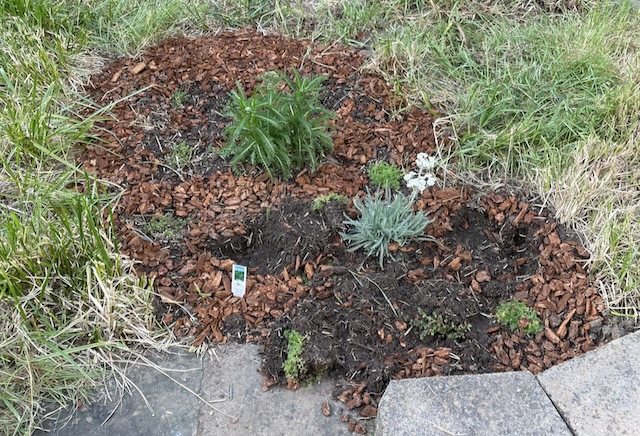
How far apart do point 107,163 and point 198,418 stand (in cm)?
138

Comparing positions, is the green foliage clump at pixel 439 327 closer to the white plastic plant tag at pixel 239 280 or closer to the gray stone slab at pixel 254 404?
the gray stone slab at pixel 254 404

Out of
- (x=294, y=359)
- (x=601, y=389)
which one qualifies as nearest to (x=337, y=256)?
(x=294, y=359)

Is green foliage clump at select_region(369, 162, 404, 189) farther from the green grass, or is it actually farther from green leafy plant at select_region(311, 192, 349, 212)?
the green grass

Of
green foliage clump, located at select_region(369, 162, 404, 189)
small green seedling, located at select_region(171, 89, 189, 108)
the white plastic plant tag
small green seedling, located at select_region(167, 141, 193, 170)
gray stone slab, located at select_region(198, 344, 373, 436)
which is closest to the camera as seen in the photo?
gray stone slab, located at select_region(198, 344, 373, 436)

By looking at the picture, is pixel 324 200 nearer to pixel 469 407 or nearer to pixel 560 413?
pixel 469 407

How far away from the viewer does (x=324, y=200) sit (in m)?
2.74

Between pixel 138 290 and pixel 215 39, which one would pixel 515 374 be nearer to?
pixel 138 290

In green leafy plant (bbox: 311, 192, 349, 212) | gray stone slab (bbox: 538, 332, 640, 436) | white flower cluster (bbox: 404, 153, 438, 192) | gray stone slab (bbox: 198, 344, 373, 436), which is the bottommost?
gray stone slab (bbox: 198, 344, 373, 436)

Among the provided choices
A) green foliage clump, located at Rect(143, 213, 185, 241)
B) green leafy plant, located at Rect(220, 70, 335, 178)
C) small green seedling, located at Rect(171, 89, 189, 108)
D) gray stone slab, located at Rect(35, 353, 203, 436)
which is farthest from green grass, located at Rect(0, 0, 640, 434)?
green leafy plant, located at Rect(220, 70, 335, 178)

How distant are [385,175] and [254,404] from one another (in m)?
1.22

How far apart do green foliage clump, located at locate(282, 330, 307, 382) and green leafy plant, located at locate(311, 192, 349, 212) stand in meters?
0.61

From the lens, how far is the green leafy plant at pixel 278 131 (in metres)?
2.70

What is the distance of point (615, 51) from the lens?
340 cm

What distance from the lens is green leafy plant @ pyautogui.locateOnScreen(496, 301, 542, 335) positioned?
2.44 m
